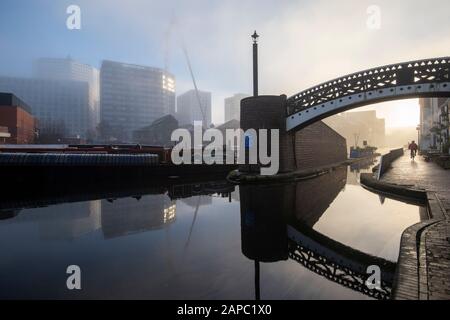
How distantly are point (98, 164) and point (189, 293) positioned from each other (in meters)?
16.4

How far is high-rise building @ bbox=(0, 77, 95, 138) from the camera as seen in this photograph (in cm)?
13450

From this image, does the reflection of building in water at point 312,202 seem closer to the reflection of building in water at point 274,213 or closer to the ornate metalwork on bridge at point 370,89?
the reflection of building in water at point 274,213

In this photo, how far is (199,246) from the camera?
686 cm

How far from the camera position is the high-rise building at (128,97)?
131 m

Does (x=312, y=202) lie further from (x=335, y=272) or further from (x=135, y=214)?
(x=135, y=214)

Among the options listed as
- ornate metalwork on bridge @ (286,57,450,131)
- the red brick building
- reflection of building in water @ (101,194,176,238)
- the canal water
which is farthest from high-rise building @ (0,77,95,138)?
the canal water

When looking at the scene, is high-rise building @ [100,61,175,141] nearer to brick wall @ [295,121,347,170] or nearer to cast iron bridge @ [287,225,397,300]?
brick wall @ [295,121,347,170]

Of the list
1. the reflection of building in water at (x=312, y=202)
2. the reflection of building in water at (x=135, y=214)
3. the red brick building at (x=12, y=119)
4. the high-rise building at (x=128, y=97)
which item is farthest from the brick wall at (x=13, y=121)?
the high-rise building at (x=128, y=97)

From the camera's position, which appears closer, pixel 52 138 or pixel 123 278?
pixel 123 278

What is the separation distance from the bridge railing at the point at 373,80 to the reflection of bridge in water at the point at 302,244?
37.8ft

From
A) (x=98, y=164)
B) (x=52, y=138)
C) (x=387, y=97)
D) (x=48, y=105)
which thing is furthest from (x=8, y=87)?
(x=387, y=97)

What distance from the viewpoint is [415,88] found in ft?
63.3

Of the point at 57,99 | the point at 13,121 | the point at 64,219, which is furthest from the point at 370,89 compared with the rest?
the point at 57,99
